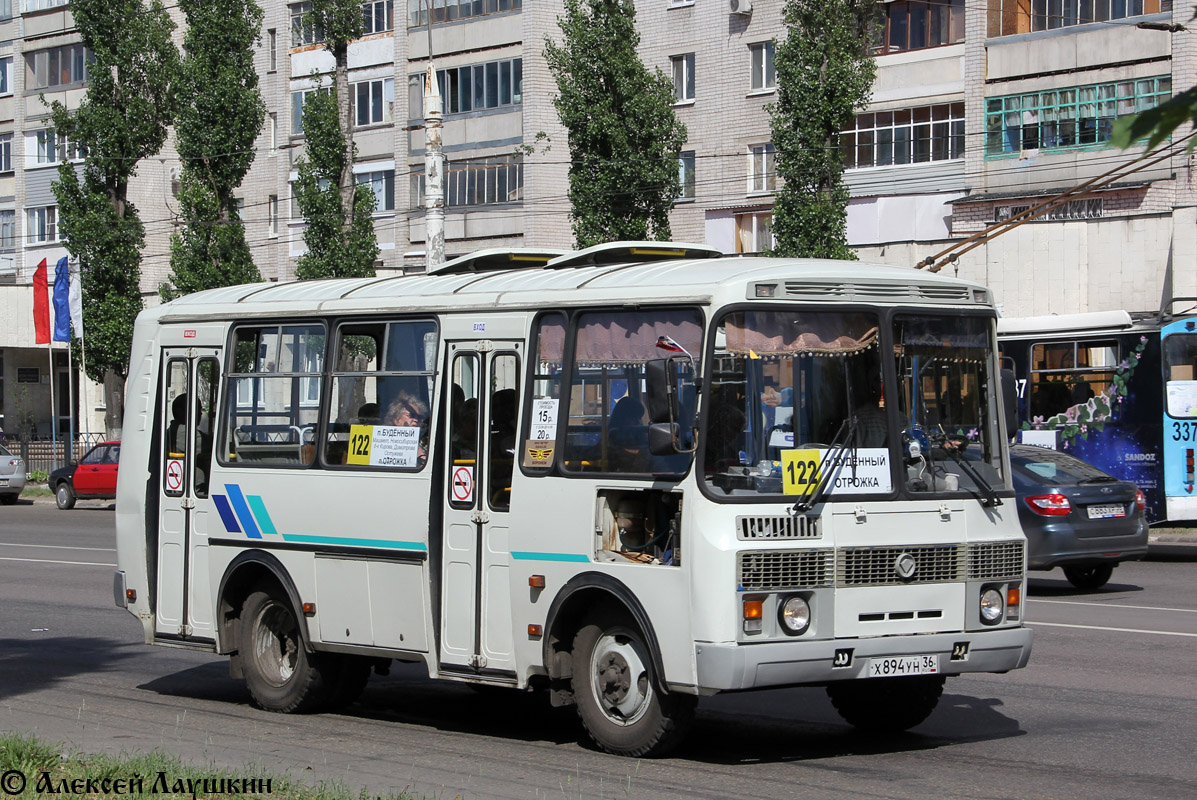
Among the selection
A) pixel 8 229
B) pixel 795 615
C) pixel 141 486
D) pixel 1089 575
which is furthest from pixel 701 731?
pixel 8 229

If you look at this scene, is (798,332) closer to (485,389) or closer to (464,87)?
(485,389)

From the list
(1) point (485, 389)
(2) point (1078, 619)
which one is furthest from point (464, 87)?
(1) point (485, 389)

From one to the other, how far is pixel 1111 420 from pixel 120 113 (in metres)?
33.5

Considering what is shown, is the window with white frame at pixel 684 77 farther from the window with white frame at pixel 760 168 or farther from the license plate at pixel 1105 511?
the license plate at pixel 1105 511

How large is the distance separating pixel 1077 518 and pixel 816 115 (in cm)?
1977

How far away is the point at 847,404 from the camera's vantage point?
8570 mm

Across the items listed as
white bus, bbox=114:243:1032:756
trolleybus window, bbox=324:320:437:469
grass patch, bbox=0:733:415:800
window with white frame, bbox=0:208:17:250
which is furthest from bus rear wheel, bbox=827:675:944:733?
window with white frame, bbox=0:208:17:250

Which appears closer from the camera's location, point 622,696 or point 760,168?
point 622,696

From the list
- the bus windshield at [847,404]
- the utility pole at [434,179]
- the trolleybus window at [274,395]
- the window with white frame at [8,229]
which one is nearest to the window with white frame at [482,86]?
the utility pole at [434,179]

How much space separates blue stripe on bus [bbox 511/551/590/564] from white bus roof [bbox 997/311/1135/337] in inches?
602

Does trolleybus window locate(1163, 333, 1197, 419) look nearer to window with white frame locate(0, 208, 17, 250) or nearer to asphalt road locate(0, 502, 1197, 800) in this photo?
asphalt road locate(0, 502, 1197, 800)

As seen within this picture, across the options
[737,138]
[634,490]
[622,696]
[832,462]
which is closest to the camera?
[832,462]

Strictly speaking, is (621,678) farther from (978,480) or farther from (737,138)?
(737,138)

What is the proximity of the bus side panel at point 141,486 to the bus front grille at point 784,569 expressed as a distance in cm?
522
